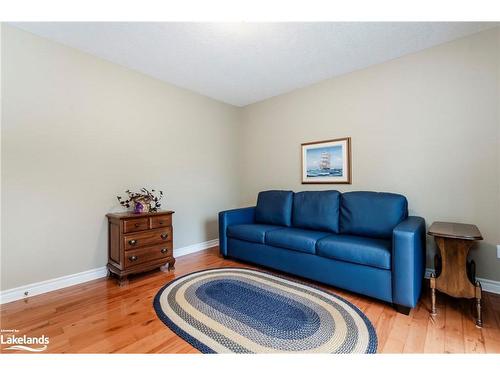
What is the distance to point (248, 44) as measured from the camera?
7.38 feet

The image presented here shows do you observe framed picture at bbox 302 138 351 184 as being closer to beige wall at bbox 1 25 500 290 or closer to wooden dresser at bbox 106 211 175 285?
beige wall at bbox 1 25 500 290

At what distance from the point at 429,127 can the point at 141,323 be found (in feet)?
10.3

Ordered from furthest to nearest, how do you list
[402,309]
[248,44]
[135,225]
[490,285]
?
[135,225], [248,44], [490,285], [402,309]

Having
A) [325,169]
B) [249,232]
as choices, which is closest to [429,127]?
[325,169]

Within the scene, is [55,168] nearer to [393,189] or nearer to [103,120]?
[103,120]

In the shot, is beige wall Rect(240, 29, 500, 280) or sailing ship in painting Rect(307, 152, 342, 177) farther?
sailing ship in painting Rect(307, 152, 342, 177)

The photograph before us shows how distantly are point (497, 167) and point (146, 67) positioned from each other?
3691mm

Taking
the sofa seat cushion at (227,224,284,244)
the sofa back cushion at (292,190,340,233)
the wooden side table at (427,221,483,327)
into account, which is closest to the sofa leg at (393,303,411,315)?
the wooden side table at (427,221,483,327)

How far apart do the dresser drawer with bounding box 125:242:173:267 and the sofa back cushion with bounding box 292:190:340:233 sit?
158 cm

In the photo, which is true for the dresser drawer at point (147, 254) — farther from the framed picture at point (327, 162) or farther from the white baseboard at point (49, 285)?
the framed picture at point (327, 162)

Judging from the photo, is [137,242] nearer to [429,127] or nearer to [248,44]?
[248,44]

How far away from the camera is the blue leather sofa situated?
173 cm
